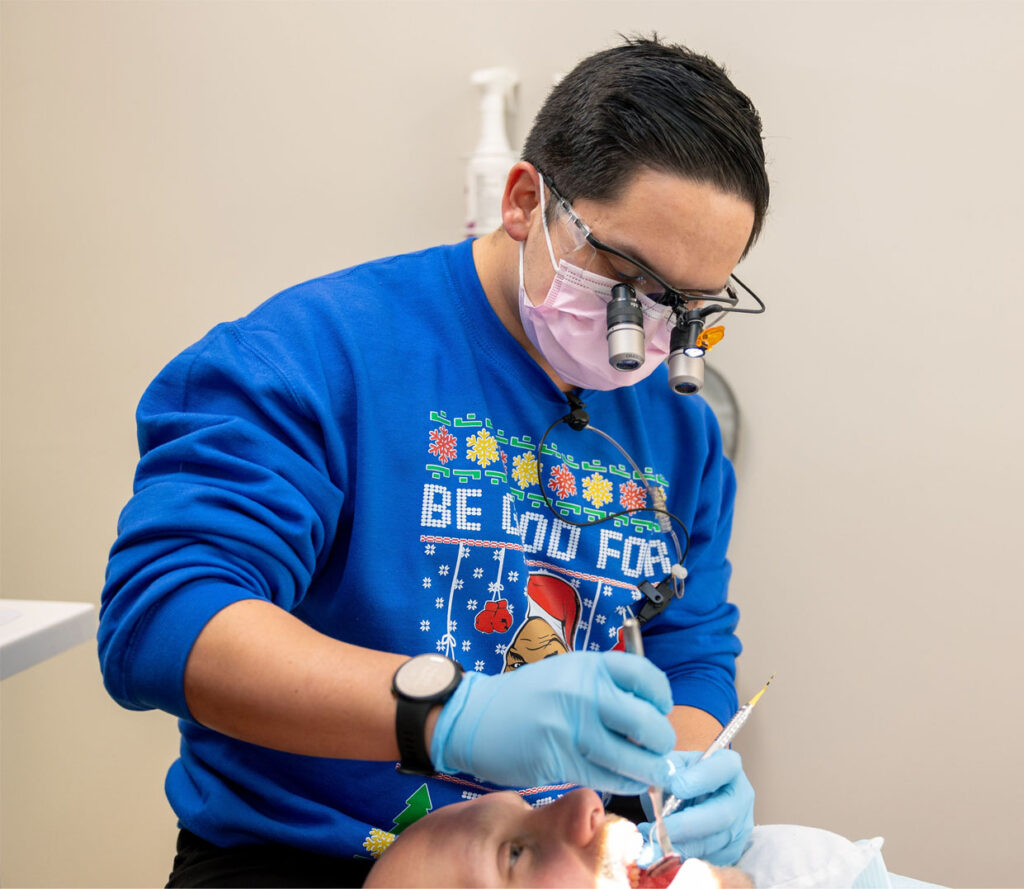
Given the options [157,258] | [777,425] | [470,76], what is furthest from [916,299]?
[157,258]

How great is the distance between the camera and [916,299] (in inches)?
76.4

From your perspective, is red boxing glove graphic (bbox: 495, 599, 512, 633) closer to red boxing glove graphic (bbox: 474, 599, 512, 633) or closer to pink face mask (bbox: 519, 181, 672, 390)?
red boxing glove graphic (bbox: 474, 599, 512, 633)

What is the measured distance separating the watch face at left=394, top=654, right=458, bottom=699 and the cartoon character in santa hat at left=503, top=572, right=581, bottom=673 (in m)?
0.39

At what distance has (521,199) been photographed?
139 centimetres

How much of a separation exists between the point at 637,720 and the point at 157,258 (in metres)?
1.85

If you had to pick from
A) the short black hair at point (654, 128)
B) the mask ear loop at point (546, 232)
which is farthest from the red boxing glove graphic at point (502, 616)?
the short black hair at point (654, 128)

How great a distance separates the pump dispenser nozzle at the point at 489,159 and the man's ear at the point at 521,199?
58 cm

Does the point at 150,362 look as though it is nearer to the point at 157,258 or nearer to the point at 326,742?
the point at 157,258

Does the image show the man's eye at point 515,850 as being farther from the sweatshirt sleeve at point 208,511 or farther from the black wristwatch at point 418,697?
the sweatshirt sleeve at point 208,511

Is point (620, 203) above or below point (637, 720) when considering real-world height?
above

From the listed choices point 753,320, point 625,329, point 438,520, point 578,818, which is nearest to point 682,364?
point 625,329

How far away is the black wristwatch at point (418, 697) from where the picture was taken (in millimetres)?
939

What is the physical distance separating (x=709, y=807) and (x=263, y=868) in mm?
617

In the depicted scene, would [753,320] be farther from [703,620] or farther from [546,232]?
[546,232]
